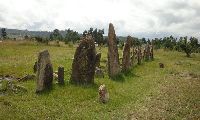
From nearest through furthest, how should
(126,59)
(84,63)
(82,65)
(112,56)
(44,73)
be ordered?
1. (44,73)
2. (82,65)
3. (84,63)
4. (112,56)
5. (126,59)

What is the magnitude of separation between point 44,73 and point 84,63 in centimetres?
515

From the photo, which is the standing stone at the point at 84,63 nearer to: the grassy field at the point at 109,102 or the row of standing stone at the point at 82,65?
the row of standing stone at the point at 82,65

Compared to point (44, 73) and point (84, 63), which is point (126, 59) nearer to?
point (84, 63)

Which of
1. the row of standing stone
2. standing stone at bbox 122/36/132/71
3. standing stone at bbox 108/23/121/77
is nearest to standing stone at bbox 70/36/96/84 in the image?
the row of standing stone

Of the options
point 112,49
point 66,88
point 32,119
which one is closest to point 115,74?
point 112,49

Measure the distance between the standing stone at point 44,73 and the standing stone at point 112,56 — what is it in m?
11.4

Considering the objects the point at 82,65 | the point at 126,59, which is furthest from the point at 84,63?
the point at 126,59

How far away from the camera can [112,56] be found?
43.0 meters

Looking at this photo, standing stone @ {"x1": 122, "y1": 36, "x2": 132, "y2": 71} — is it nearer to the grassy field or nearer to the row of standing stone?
the row of standing stone

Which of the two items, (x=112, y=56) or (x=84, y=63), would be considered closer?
(x=84, y=63)

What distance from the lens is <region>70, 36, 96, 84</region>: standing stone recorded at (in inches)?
1371

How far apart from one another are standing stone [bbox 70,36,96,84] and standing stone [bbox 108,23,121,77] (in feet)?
20.4

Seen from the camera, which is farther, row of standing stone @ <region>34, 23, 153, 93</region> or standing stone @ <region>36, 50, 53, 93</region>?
row of standing stone @ <region>34, 23, 153, 93</region>

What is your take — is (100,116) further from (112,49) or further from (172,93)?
(112,49)
